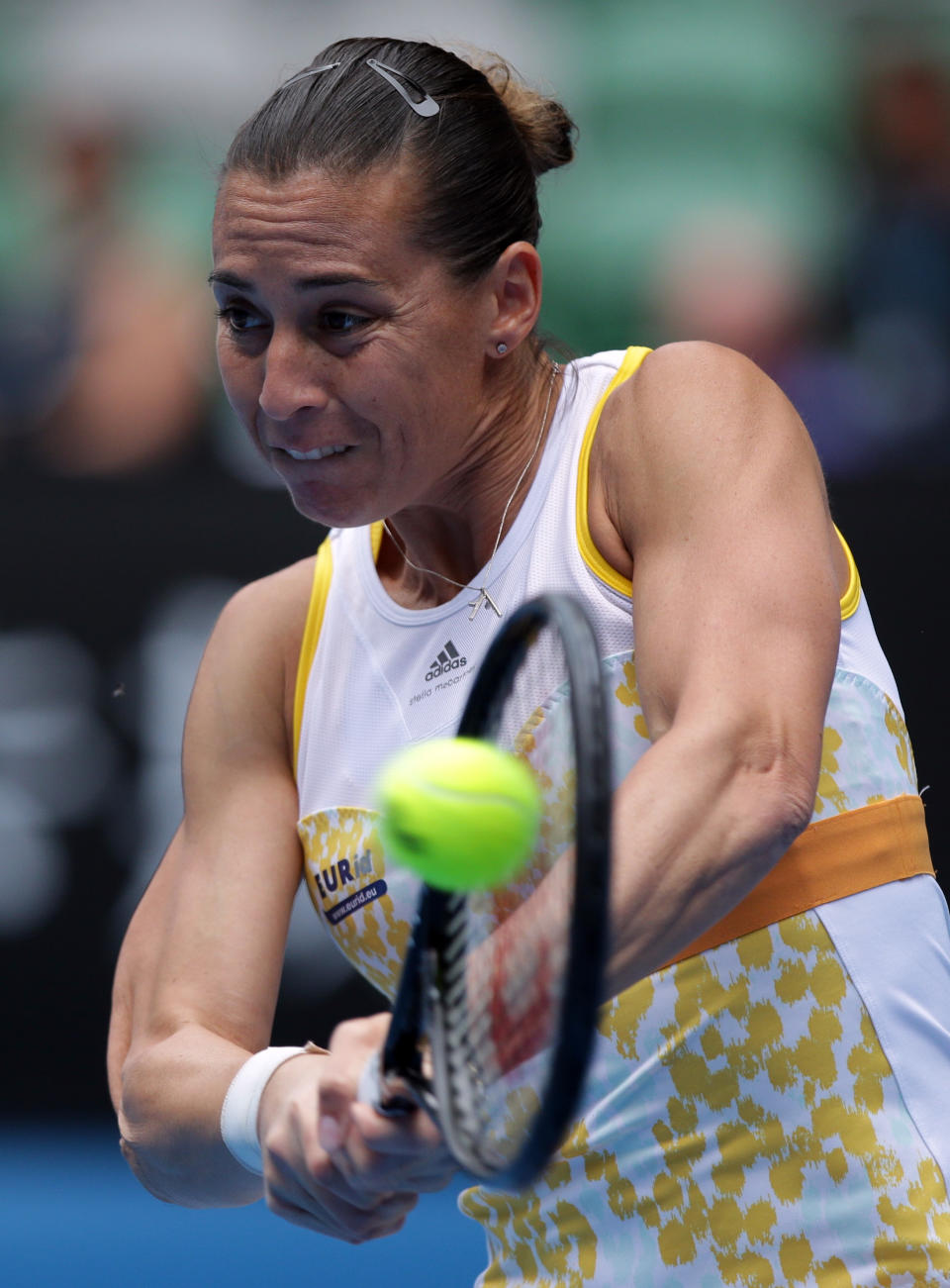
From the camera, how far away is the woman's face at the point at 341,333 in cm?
153

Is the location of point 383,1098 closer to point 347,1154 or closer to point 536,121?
point 347,1154

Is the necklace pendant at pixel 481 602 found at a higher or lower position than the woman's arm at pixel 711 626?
lower

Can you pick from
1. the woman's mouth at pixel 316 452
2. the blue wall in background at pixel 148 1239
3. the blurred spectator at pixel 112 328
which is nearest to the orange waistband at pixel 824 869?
the woman's mouth at pixel 316 452

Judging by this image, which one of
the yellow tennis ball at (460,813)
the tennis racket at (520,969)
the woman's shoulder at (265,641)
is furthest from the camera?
the woman's shoulder at (265,641)

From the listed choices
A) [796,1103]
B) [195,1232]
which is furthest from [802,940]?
[195,1232]

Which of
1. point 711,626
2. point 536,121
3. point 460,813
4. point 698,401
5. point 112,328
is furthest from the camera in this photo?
point 112,328

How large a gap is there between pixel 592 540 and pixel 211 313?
278cm

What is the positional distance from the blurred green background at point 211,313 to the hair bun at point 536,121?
965 millimetres

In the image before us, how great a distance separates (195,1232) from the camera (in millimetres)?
3381

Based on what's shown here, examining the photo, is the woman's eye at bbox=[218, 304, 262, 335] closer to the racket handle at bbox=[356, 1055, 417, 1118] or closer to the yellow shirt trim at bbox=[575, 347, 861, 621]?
the yellow shirt trim at bbox=[575, 347, 861, 621]

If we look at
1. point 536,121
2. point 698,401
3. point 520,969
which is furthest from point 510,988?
point 536,121

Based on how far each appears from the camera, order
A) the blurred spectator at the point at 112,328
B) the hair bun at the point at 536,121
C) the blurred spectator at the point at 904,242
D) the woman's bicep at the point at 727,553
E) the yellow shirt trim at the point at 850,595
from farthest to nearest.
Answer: the blurred spectator at the point at 904,242 → the blurred spectator at the point at 112,328 → the hair bun at the point at 536,121 → the yellow shirt trim at the point at 850,595 → the woman's bicep at the point at 727,553

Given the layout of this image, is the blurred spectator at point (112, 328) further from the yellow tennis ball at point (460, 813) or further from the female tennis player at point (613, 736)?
the yellow tennis ball at point (460, 813)

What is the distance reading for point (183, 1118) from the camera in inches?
63.6
